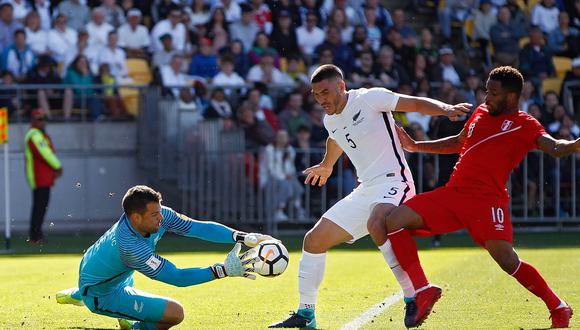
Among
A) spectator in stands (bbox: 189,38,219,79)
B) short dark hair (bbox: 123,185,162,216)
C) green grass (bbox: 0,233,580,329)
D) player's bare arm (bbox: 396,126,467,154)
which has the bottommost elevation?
green grass (bbox: 0,233,580,329)

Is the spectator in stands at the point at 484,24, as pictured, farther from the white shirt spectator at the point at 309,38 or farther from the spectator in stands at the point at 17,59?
the spectator in stands at the point at 17,59

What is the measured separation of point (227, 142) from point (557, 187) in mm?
6224

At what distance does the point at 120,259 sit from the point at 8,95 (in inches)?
547

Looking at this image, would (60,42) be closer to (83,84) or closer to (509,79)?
(83,84)

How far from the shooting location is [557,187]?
798 inches

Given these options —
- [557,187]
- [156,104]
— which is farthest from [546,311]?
[156,104]

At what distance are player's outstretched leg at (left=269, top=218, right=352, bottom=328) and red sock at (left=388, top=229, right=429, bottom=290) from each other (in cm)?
70

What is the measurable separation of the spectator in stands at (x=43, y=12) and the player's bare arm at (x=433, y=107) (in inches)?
590

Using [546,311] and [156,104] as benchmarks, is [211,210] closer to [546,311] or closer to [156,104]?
[156,104]

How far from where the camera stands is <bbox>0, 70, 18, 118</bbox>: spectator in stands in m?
21.5

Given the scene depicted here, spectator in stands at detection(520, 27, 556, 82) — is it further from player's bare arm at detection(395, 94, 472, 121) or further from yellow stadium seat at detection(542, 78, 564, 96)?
player's bare arm at detection(395, 94, 472, 121)

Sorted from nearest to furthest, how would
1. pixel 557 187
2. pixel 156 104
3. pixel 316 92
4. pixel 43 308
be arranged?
1. pixel 316 92
2. pixel 43 308
3. pixel 557 187
4. pixel 156 104

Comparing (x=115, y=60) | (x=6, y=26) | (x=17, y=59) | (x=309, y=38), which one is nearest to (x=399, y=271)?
(x=115, y=60)

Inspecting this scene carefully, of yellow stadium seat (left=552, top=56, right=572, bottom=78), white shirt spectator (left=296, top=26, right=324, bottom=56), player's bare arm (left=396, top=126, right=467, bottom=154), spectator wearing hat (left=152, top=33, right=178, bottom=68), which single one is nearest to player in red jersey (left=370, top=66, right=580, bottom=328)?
player's bare arm (left=396, top=126, right=467, bottom=154)
